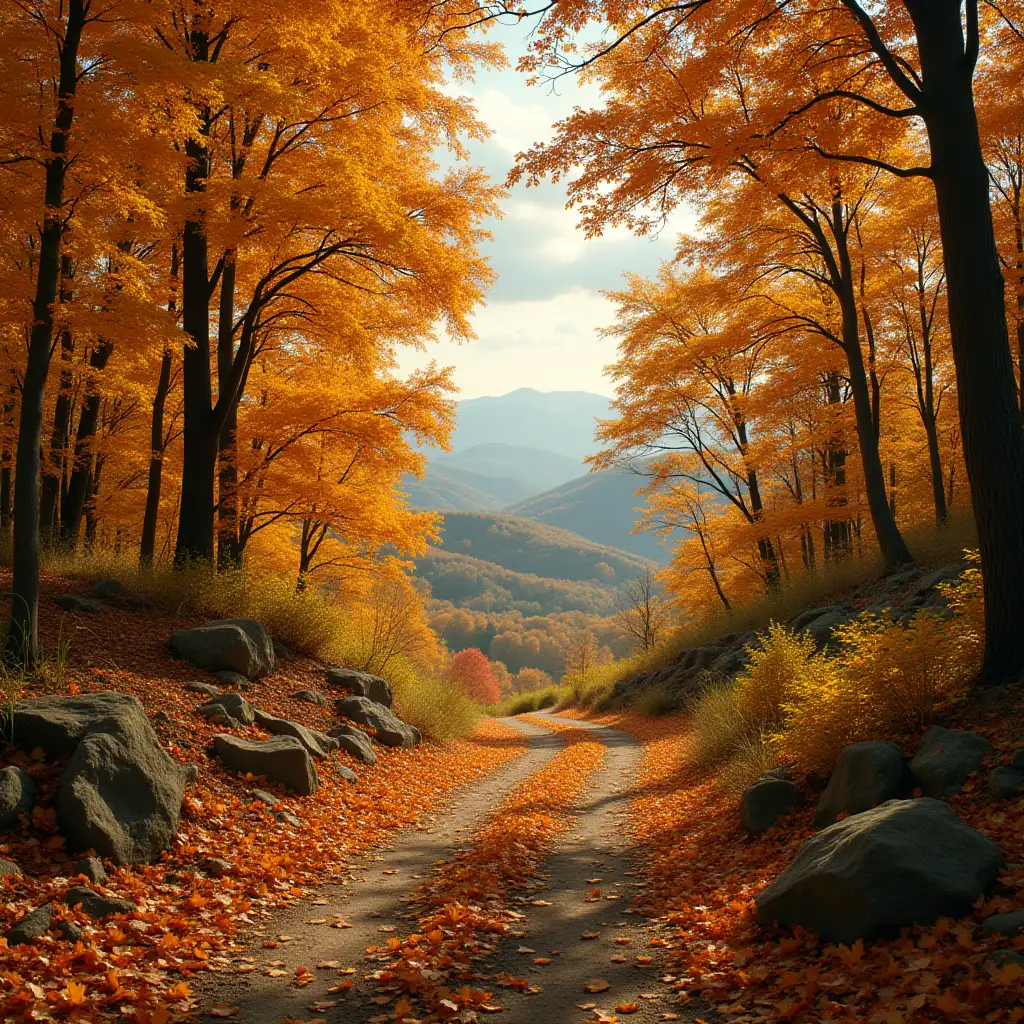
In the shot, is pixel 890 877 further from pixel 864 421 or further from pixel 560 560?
pixel 560 560

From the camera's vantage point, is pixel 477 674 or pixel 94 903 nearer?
pixel 94 903

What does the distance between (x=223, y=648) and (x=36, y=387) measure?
3755mm

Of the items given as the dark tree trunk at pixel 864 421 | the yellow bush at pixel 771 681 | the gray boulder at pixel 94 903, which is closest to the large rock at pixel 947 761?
the yellow bush at pixel 771 681

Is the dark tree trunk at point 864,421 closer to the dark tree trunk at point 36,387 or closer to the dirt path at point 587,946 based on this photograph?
the dirt path at point 587,946

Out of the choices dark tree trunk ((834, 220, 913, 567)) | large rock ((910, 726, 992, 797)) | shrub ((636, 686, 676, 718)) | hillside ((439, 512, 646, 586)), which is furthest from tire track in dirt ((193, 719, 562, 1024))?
hillside ((439, 512, 646, 586))

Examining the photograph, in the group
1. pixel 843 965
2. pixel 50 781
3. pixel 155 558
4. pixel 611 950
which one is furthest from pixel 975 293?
pixel 155 558

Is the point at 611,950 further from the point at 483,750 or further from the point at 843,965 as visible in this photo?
the point at 483,750

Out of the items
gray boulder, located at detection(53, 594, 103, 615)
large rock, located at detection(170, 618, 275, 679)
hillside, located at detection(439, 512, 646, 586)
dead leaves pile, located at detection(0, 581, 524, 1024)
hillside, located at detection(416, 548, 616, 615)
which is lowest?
dead leaves pile, located at detection(0, 581, 524, 1024)

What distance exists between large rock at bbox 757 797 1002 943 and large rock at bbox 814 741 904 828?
0.96 m

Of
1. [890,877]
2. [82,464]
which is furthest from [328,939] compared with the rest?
[82,464]

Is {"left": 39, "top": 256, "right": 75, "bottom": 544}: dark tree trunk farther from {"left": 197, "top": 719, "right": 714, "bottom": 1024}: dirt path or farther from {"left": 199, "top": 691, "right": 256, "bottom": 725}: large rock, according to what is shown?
{"left": 197, "top": 719, "right": 714, "bottom": 1024}: dirt path

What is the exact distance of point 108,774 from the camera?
5332mm

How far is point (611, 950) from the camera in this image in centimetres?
452

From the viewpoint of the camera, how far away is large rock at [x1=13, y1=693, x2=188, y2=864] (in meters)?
5.01
